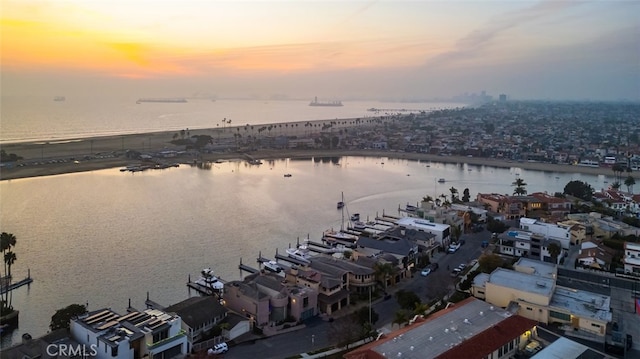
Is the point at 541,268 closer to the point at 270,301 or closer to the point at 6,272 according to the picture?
the point at 270,301

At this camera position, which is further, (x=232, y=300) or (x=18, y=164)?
(x=18, y=164)

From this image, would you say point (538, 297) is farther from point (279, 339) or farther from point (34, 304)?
point (34, 304)

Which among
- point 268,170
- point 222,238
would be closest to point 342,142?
point 268,170

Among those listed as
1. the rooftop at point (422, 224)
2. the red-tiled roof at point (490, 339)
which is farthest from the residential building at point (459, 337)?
the rooftop at point (422, 224)

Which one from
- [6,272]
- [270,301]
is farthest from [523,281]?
[6,272]

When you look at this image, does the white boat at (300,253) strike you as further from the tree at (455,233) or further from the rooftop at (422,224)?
the tree at (455,233)

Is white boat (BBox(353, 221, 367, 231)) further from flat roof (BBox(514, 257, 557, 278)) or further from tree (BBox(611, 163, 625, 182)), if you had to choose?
tree (BBox(611, 163, 625, 182))

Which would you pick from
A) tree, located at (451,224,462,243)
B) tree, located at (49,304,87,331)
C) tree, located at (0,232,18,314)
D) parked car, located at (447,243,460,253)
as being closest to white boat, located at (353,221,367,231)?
tree, located at (451,224,462,243)
